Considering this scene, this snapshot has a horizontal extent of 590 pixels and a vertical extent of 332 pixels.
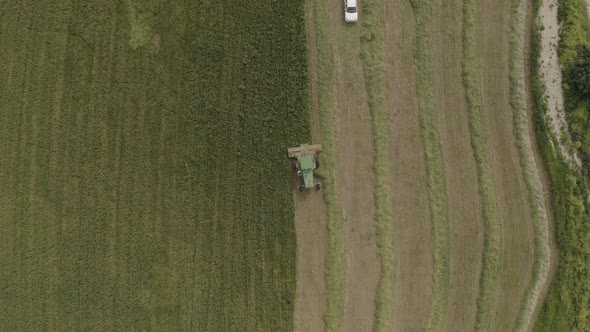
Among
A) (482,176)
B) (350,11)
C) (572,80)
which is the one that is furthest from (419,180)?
(350,11)

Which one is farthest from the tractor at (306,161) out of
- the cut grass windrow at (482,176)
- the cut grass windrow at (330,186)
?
the cut grass windrow at (482,176)

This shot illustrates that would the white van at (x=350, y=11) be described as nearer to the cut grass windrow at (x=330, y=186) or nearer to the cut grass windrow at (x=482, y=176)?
the cut grass windrow at (x=330, y=186)

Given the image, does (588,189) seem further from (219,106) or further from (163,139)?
(163,139)

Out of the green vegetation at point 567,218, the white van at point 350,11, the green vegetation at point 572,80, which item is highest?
the white van at point 350,11

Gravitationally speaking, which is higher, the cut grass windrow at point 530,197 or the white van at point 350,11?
the white van at point 350,11

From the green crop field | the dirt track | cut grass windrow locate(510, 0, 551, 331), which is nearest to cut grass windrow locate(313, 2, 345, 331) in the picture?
the dirt track

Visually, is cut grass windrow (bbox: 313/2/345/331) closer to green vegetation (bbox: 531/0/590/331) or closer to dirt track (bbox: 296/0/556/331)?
dirt track (bbox: 296/0/556/331)

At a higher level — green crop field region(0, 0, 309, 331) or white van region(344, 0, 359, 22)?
white van region(344, 0, 359, 22)
